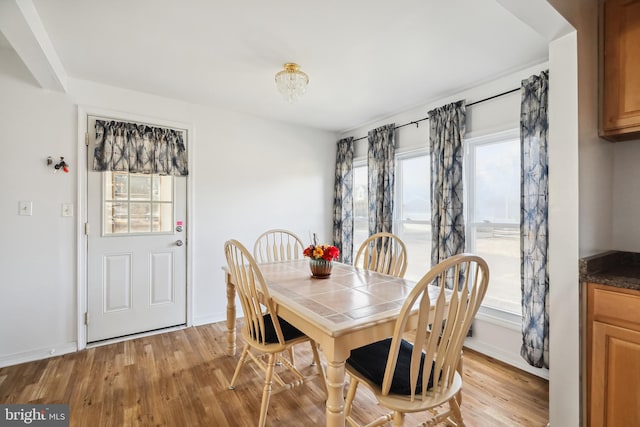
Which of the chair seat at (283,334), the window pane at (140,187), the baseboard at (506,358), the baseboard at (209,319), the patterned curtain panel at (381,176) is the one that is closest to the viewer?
the chair seat at (283,334)

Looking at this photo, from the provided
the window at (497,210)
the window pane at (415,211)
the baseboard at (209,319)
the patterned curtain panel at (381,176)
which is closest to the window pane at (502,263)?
the window at (497,210)

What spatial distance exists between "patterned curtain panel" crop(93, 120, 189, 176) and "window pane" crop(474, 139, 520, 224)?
2.99m

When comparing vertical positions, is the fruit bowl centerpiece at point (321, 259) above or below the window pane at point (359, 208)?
below

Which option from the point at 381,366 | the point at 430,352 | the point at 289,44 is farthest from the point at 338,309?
the point at 289,44

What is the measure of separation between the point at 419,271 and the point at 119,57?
3.49 m

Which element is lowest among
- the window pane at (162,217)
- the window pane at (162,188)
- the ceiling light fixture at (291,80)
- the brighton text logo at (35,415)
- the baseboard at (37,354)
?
the brighton text logo at (35,415)

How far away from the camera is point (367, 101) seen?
3.11m

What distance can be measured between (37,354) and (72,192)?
140 centimetres

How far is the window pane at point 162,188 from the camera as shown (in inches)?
118

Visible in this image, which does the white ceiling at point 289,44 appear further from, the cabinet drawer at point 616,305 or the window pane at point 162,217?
the cabinet drawer at point 616,305

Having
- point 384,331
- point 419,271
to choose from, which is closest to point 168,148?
point 384,331

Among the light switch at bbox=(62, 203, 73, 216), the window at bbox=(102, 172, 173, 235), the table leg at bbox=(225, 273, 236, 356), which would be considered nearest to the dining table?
the table leg at bbox=(225, 273, 236, 356)

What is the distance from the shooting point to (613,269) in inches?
63.0

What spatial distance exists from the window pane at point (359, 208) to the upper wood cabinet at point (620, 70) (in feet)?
8.77
